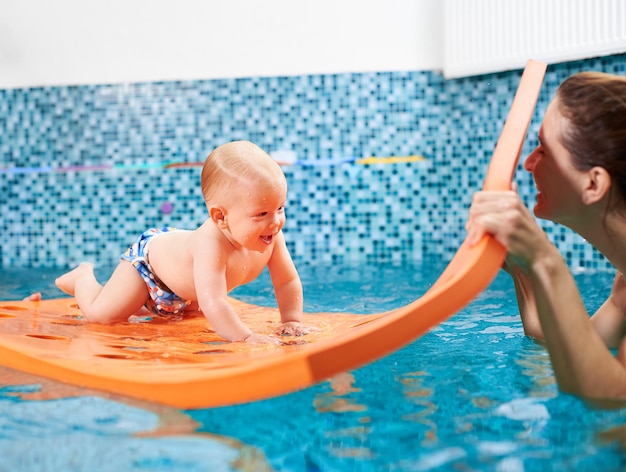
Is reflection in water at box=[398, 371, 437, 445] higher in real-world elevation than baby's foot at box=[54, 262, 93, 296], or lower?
lower

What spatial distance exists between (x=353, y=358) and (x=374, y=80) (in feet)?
14.1

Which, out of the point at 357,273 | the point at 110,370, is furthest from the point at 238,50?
the point at 110,370

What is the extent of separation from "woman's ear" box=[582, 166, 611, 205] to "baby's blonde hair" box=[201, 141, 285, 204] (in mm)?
882

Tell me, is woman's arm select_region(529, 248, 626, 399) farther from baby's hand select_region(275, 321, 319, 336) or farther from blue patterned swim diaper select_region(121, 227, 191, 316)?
blue patterned swim diaper select_region(121, 227, 191, 316)

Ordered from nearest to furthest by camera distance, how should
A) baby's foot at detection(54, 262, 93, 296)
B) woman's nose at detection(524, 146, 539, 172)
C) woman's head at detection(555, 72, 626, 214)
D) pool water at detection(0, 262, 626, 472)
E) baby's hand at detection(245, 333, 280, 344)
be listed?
1. pool water at detection(0, 262, 626, 472)
2. woman's head at detection(555, 72, 626, 214)
3. woman's nose at detection(524, 146, 539, 172)
4. baby's hand at detection(245, 333, 280, 344)
5. baby's foot at detection(54, 262, 93, 296)

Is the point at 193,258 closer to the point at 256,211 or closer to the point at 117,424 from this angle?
the point at 256,211

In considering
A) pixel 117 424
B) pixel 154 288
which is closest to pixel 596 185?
pixel 117 424

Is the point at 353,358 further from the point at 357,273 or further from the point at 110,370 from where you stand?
the point at 357,273

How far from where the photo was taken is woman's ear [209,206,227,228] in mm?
2246

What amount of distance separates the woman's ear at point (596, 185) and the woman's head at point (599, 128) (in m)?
0.01

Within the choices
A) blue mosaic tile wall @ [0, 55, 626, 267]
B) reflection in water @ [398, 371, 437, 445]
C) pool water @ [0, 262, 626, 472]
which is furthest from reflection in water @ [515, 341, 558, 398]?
blue mosaic tile wall @ [0, 55, 626, 267]

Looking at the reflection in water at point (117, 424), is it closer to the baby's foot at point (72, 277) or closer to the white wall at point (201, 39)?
the baby's foot at point (72, 277)

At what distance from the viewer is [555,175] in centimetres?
167

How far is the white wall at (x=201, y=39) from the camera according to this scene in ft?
17.7
